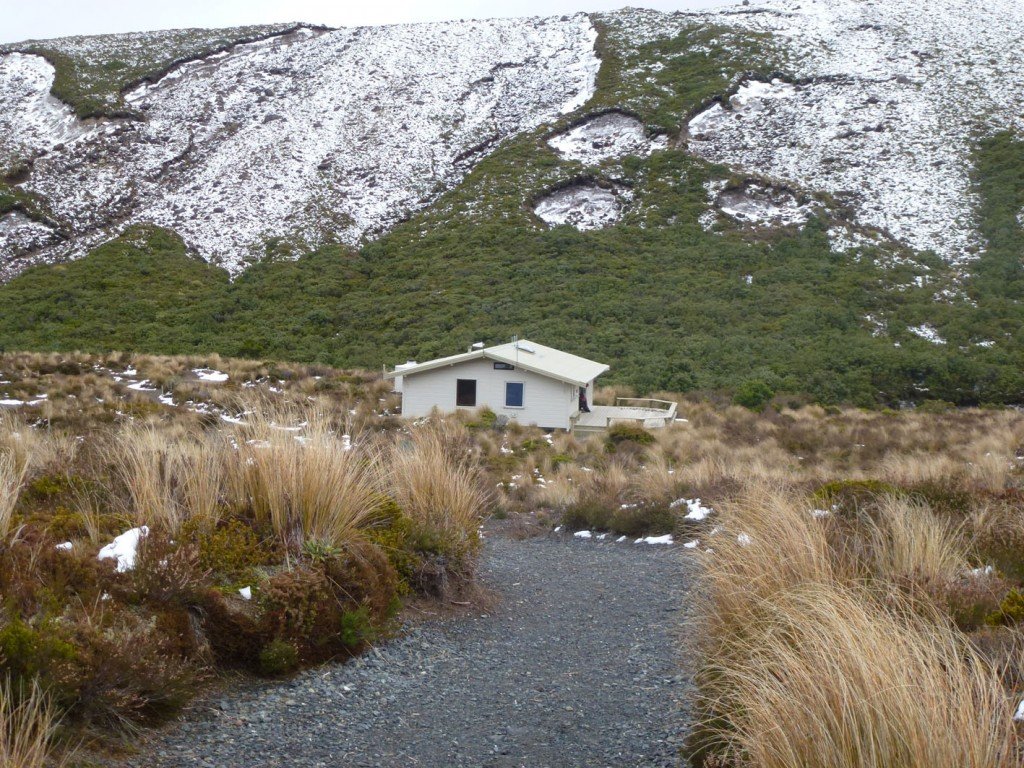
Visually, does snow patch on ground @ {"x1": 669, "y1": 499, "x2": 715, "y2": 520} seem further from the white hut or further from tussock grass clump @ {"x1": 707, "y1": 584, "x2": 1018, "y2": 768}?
the white hut

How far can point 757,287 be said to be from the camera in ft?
160

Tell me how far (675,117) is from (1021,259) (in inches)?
1027

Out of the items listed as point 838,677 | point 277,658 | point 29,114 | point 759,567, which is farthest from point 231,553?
point 29,114

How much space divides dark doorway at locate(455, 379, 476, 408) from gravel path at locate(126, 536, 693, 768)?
2393cm

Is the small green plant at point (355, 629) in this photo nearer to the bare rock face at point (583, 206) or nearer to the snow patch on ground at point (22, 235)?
the bare rock face at point (583, 206)

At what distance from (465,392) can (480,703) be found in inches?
1046

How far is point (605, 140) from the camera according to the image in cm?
6594

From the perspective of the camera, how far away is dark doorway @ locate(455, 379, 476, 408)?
31703mm

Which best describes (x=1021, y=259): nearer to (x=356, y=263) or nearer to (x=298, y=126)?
(x=356, y=263)

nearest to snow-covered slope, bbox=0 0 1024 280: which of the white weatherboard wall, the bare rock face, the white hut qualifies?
the bare rock face

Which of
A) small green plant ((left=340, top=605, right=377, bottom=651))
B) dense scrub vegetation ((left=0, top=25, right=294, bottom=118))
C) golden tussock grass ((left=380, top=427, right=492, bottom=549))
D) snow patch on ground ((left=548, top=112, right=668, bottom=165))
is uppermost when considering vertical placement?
dense scrub vegetation ((left=0, top=25, right=294, bottom=118))

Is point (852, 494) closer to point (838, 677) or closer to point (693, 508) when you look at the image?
point (693, 508)

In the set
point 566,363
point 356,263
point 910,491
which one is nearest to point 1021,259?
point 566,363

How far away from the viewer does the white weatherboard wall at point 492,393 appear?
3080cm
